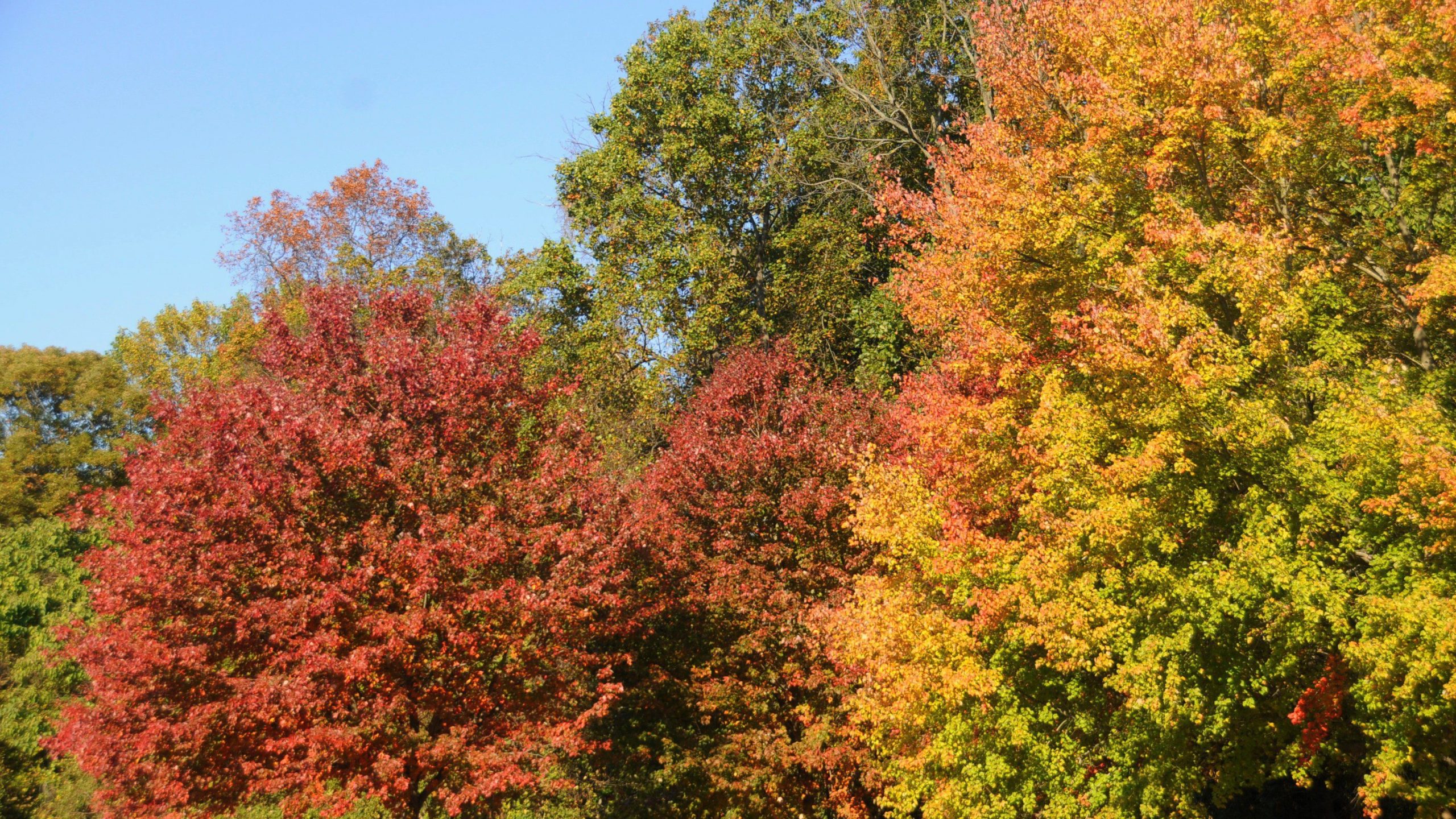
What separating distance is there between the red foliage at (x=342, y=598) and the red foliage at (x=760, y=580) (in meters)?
2.68

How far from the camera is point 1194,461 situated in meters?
15.5

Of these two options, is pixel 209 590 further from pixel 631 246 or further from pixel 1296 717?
pixel 631 246

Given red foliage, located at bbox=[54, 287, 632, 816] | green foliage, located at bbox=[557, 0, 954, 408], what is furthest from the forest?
green foliage, located at bbox=[557, 0, 954, 408]

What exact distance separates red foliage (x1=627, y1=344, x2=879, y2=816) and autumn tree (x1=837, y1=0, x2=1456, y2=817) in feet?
5.81

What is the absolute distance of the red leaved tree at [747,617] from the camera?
18875mm

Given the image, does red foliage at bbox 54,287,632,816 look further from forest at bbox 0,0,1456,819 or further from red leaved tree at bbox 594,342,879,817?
red leaved tree at bbox 594,342,879,817

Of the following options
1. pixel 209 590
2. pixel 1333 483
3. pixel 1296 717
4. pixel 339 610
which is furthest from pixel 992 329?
pixel 209 590

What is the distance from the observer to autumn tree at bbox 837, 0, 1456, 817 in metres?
14.0

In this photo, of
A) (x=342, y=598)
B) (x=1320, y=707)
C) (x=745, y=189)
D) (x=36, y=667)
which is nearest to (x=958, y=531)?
(x=1320, y=707)

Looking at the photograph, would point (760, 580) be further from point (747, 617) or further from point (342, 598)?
point (342, 598)

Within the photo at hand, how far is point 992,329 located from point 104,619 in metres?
16.3

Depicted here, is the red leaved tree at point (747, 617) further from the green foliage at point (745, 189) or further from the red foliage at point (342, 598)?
the green foliage at point (745, 189)

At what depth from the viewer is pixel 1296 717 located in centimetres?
1479

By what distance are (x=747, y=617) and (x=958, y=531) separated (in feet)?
14.4
